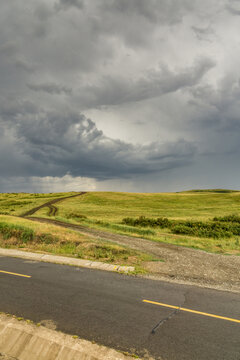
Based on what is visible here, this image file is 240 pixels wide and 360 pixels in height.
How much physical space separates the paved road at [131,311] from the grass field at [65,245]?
4030 millimetres

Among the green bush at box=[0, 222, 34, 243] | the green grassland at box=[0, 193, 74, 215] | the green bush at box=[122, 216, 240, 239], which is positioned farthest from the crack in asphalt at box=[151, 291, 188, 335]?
the green grassland at box=[0, 193, 74, 215]

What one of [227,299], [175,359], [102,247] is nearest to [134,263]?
[102,247]

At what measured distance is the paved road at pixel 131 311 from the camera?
22.9 ft

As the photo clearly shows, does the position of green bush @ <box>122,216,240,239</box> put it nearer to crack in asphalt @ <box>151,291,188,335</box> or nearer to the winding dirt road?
the winding dirt road

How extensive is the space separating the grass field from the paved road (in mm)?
4030

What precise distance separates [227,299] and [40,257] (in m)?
12.5

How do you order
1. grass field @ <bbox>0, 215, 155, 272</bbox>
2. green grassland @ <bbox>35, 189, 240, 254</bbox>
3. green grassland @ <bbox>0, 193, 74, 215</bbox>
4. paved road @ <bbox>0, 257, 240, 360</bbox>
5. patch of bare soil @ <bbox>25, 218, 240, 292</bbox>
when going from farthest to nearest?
1. green grassland @ <bbox>0, 193, 74, 215</bbox>
2. green grassland @ <bbox>35, 189, 240, 254</bbox>
3. grass field @ <bbox>0, 215, 155, 272</bbox>
4. patch of bare soil @ <bbox>25, 218, 240, 292</bbox>
5. paved road @ <bbox>0, 257, 240, 360</bbox>

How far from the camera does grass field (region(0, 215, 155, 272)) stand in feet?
58.2

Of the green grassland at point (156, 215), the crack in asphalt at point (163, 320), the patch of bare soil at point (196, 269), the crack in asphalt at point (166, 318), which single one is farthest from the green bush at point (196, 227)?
the crack in asphalt at point (163, 320)

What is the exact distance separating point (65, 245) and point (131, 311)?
499 inches

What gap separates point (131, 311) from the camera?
8.98 meters

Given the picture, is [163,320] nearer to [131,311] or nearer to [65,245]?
[131,311]

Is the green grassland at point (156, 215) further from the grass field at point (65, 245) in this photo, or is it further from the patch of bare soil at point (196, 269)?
the grass field at point (65, 245)

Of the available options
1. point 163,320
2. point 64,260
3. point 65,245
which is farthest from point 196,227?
point 163,320
